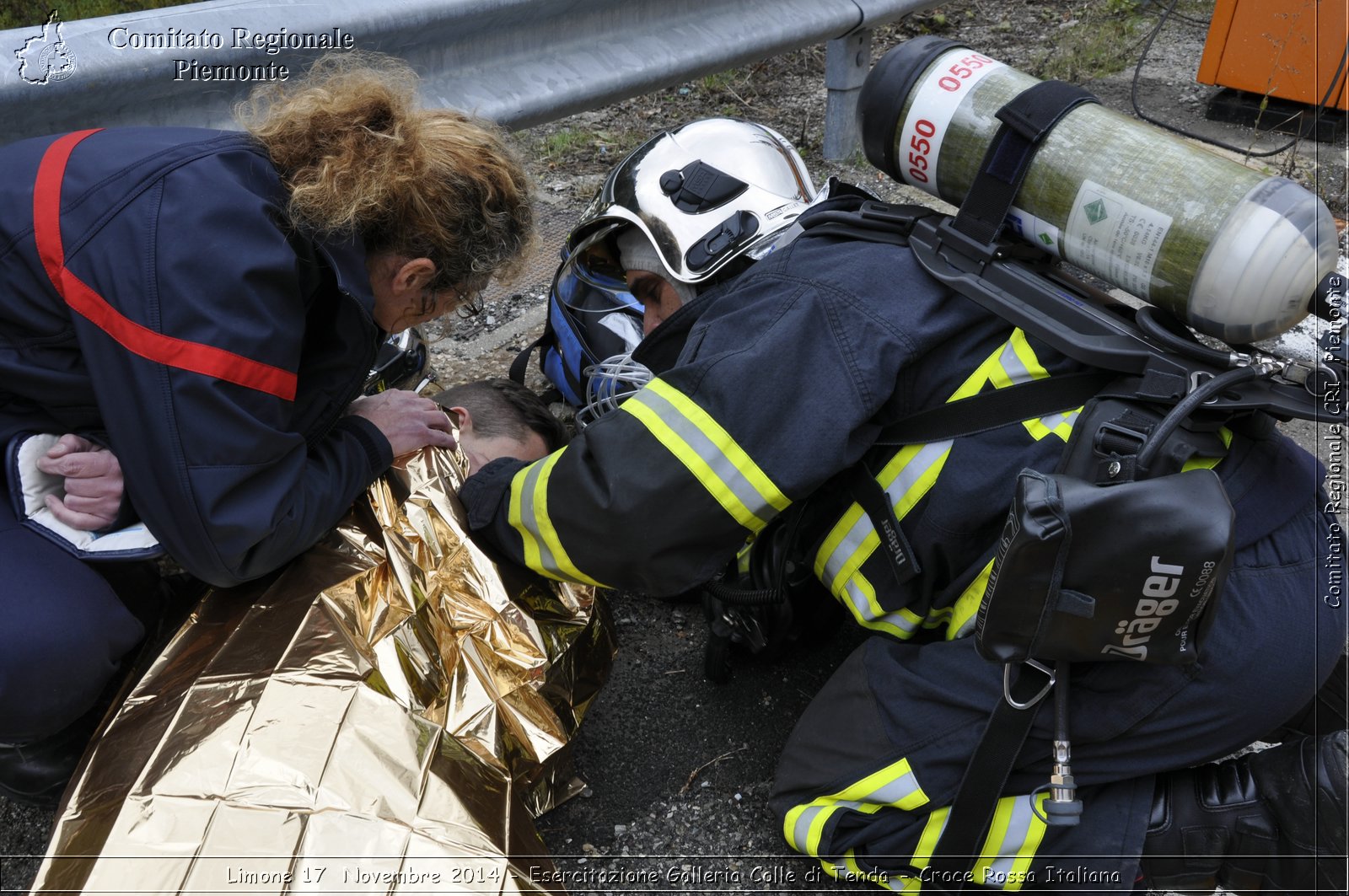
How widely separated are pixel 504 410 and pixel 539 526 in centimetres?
66

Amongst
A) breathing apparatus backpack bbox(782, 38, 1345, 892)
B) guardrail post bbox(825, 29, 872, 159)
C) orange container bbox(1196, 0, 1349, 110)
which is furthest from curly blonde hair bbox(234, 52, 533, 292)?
orange container bbox(1196, 0, 1349, 110)

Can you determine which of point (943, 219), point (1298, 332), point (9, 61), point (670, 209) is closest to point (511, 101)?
point (670, 209)

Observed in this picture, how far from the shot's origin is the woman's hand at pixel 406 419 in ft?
7.11

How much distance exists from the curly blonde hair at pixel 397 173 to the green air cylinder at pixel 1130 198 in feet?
2.59

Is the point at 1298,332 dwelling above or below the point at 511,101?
below

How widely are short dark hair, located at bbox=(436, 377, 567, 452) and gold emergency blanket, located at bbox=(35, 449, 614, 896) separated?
33 centimetres

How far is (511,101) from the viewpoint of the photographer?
2.98 m

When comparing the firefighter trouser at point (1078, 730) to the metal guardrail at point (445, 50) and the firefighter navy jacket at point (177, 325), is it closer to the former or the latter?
the firefighter navy jacket at point (177, 325)

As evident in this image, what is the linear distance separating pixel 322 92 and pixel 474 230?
0.37m

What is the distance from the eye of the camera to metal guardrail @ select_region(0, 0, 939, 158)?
2.09m

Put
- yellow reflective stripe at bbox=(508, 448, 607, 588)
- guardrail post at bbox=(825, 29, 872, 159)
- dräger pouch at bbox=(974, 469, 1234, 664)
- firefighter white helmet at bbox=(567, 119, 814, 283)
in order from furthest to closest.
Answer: guardrail post at bbox=(825, 29, 872, 159), firefighter white helmet at bbox=(567, 119, 814, 283), yellow reflective stripe at bbox=(508, 448, 607, 588), dräger pouch at bbox=(974, 469, 1234, 664)

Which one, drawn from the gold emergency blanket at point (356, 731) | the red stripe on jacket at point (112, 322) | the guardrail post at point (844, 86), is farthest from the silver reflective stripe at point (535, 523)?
the guardrail post at point (844, 86)

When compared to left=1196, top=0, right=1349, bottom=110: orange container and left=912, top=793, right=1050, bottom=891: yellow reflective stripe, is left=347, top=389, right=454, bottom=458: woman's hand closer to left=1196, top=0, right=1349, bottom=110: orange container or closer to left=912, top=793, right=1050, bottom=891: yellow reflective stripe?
left=912, top=793, right=1050, bottom=891: yellow reflective stripe

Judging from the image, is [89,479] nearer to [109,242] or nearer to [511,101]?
[109,242]
